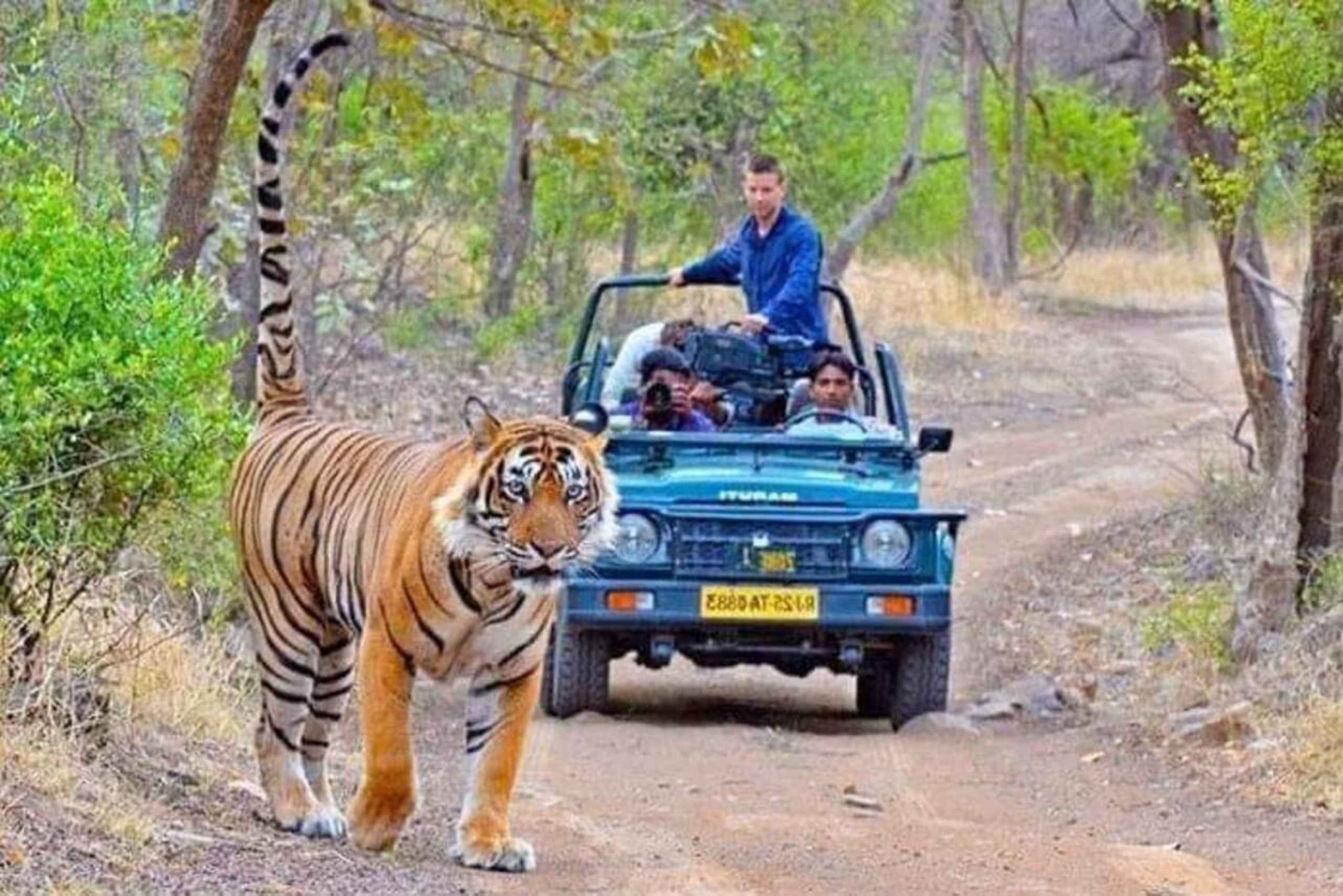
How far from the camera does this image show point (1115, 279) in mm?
40375

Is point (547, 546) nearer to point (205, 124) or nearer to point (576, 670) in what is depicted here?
point (205, 124)

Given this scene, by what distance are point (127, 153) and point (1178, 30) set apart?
203 inches

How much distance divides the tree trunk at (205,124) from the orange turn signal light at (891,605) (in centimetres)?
294

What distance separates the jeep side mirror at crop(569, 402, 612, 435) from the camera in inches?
442

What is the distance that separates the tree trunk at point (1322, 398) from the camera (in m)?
12.2

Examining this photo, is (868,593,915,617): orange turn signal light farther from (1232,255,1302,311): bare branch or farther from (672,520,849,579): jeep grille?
(1232,255,1302,311): bare branch

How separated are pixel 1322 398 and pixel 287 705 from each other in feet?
18.8

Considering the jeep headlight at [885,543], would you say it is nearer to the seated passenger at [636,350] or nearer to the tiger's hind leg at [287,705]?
the seated passenger at [636,350]

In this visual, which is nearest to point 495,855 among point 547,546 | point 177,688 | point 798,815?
point 547,546

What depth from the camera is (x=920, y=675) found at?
38.8 feet

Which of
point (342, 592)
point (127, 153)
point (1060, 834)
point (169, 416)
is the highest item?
point (127, 153)

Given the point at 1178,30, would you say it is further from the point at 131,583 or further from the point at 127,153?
the point at 131,583

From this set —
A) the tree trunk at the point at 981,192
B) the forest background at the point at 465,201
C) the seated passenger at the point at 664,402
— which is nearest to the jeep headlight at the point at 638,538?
the seated passenger at the point at 664,402

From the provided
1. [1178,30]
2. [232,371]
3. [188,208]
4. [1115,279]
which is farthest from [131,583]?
[1115,279]
